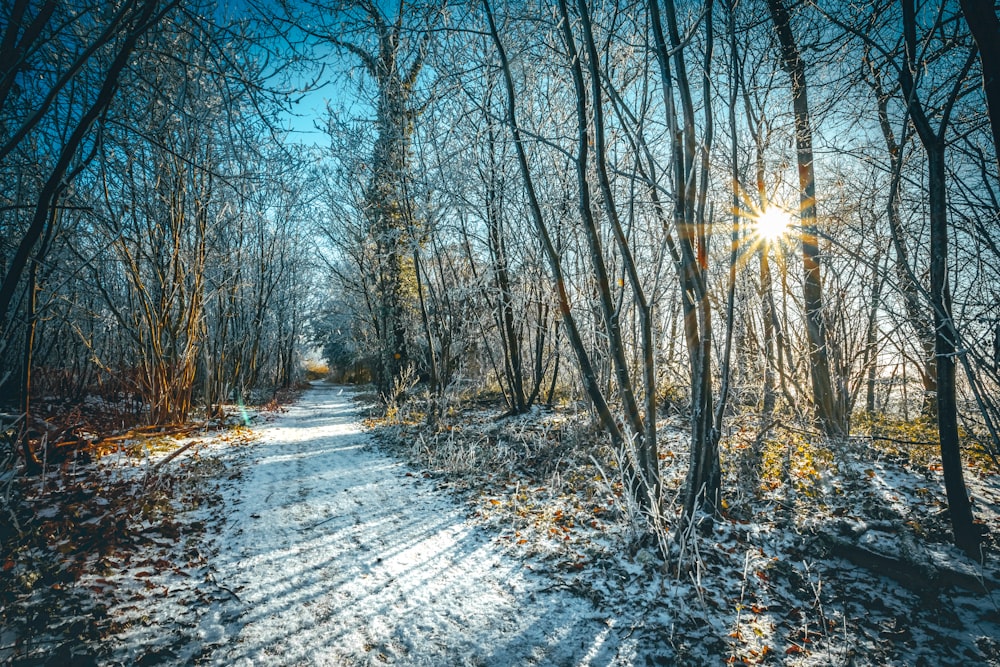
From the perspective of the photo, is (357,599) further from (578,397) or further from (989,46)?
(578,397)

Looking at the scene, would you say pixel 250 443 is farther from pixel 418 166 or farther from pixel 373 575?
pixel 418 166

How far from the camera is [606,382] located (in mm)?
5781

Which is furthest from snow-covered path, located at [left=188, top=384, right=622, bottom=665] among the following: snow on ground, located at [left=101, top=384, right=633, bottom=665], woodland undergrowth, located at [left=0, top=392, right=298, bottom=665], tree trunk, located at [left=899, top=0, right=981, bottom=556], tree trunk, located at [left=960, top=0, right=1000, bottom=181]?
tree trunk, located at [left=960, top=0, right=1000, bottom=181]

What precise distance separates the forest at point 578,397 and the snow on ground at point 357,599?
0.07ft

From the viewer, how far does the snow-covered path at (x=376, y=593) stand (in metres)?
2.06

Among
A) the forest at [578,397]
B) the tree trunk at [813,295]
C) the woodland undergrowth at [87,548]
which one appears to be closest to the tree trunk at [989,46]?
the forest at [578,397]

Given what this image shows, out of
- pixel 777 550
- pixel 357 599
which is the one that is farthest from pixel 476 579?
pixel 777 550

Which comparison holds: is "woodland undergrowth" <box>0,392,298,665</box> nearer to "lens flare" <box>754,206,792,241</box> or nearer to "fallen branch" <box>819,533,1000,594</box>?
"fallen branch" <box>819,533,1000,594</box>

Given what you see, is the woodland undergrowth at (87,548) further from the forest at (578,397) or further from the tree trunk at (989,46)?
the tree trunk at (989,46)

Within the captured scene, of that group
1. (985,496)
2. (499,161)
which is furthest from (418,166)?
(985,496)

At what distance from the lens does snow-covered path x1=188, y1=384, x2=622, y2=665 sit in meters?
2.06

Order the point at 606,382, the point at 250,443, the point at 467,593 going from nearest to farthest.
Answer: the point at 467,593
the point at 606,382
the point at 250,443

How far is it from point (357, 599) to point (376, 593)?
0.12 metres

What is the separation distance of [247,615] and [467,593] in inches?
48.6
